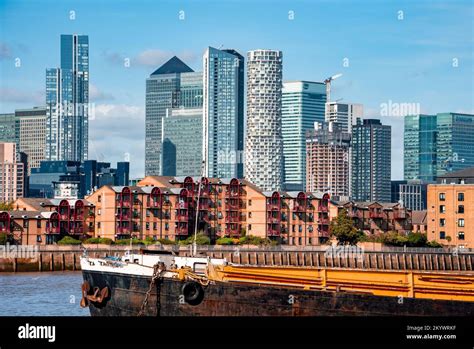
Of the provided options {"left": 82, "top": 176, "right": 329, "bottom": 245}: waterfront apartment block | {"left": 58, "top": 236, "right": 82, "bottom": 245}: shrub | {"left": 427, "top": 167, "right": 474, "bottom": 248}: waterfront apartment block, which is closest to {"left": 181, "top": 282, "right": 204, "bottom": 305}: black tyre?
{"left": 58, "top": 236, "right": 82, "bottom": 245}: shrub

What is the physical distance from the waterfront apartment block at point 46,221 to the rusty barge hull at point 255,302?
3817 inches

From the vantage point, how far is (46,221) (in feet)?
534

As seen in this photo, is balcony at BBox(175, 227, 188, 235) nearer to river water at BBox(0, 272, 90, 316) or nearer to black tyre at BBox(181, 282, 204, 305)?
river water at BBox(0, 272, 90, 316)

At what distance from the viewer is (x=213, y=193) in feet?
594

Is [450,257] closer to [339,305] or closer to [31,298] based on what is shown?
[31,298]

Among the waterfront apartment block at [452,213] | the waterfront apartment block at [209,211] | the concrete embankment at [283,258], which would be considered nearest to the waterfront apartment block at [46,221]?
the waterfront apartment block at [209,211]

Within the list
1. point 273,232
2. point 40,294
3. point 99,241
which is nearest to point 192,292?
point 40,294

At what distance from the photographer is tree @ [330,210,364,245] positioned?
600 ft

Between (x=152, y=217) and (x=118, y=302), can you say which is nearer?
(x=118, y=302)

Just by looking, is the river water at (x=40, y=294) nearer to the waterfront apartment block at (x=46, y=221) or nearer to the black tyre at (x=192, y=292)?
the black tyre at (x=192, y=292)

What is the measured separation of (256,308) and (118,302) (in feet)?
27.4

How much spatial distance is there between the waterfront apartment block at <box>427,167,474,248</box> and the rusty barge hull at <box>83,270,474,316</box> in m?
117

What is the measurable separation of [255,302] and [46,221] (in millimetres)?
106722
